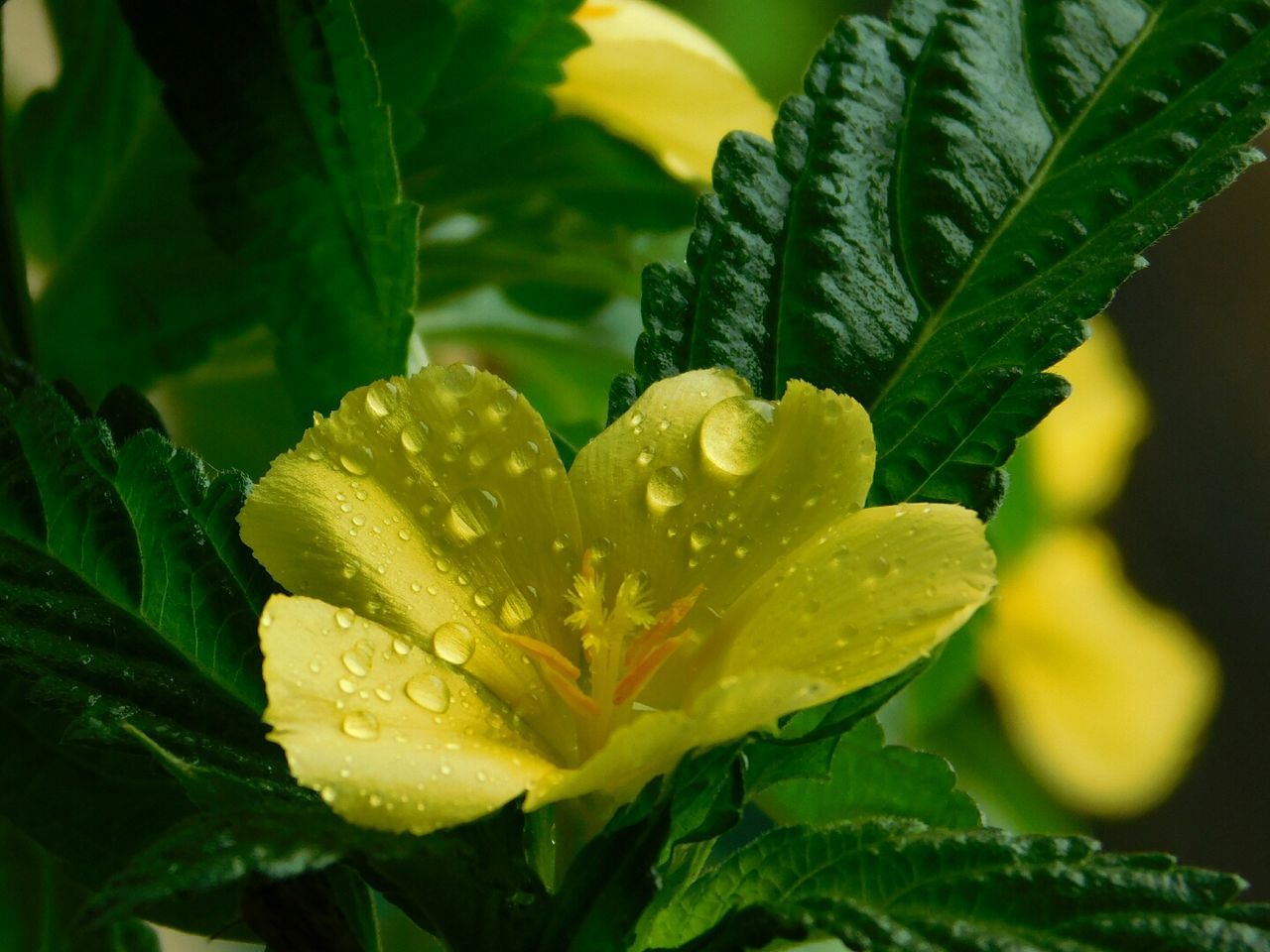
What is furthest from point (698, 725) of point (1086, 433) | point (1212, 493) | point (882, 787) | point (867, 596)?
point (1212, 493)

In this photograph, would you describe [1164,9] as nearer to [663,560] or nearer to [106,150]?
[663,560]

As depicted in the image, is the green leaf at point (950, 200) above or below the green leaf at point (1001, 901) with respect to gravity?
above

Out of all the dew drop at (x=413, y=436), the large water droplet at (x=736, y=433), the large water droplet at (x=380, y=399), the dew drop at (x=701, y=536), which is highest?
the large water droplet at (x=736, y=433)

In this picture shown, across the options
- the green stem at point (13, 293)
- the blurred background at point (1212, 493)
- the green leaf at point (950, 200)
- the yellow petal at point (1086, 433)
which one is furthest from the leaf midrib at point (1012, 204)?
the blurred background at point (1212, 493)

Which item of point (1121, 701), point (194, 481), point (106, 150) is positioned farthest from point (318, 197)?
point (1121, 701)

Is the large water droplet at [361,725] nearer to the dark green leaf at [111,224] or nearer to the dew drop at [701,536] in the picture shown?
the dew drop at [701,536]

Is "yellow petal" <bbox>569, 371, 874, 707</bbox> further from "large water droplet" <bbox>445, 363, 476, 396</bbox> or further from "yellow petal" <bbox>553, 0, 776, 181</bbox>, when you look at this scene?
"yellow petal" <bbox>553, 0, 776, 181</bbox>

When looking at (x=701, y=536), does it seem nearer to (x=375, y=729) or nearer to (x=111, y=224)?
(x=375, y=729)
